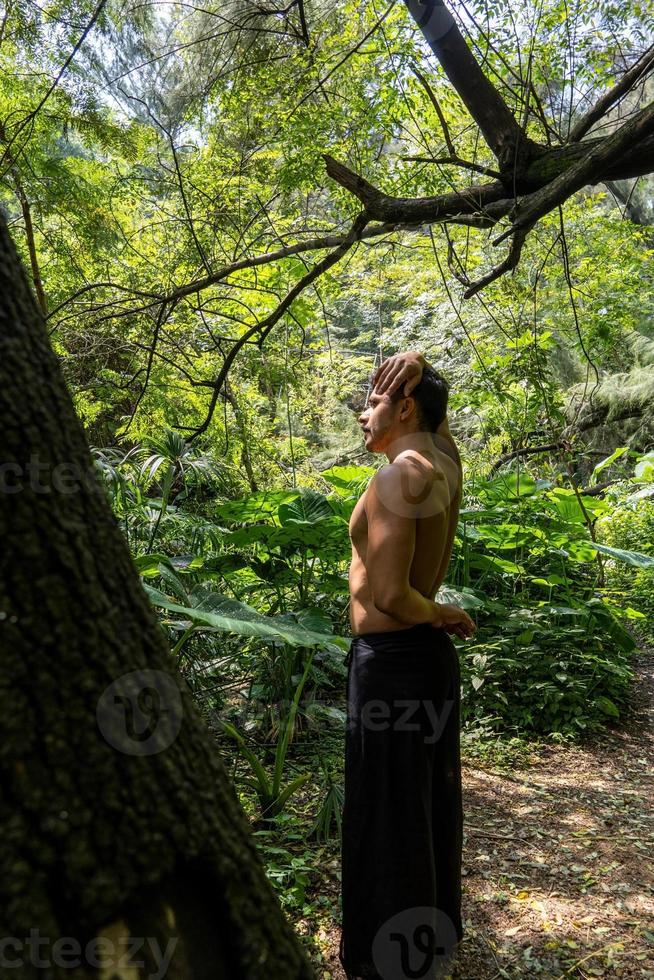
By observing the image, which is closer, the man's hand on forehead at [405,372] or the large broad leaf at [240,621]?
the man's hand on forehead at [405,372]

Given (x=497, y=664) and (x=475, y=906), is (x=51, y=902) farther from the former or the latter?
(x=497, y=664)

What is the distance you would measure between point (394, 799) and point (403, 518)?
31.8 inches

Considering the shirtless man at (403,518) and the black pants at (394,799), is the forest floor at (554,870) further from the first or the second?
the shirtless man at (403,518)

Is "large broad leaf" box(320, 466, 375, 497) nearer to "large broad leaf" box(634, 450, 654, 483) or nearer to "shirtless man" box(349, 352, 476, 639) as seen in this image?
"shirtless man" box(349, 352, 476, 639)

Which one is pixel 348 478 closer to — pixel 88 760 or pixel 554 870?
pixel 554 870

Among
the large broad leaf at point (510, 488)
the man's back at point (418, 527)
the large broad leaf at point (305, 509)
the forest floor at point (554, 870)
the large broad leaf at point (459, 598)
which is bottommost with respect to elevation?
the forest floor at point (554, 870)

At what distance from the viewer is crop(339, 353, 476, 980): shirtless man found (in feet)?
6.33

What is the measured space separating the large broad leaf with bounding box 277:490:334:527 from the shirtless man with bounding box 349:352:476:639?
1736mm

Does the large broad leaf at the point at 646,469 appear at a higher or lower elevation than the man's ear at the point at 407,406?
higher

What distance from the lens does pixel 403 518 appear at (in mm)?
1883

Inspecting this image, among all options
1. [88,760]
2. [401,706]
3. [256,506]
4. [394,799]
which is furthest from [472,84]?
[88,760]

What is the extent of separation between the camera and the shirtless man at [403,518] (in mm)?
1888

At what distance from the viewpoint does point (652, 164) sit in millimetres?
3361

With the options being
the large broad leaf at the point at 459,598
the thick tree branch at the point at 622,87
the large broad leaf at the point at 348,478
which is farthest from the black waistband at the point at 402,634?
the large broad leaf at the point at 348,478
